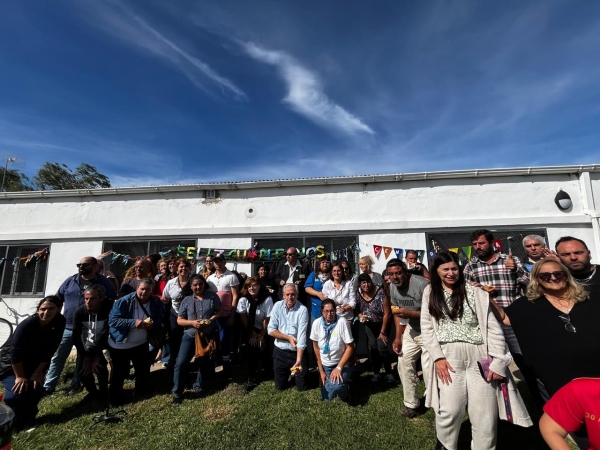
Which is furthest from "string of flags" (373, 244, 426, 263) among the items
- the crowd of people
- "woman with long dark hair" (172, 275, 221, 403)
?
"woman with long dark hair" (172, 275, 221, 403)

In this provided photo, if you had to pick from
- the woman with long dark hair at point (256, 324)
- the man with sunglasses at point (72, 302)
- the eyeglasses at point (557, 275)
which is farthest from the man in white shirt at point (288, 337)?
the eyeglasses at point (557, 275)

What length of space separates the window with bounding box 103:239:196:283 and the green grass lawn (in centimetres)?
309

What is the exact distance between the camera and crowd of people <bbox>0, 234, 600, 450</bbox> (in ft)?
6.89

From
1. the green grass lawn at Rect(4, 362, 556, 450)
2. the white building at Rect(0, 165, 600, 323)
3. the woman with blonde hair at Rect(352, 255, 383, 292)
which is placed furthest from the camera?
the white building at Rect(0, 165, 600, 323)

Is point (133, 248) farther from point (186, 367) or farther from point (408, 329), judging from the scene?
point (408, 329)

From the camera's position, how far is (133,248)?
688cm

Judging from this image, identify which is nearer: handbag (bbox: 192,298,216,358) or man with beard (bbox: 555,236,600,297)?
man with beard (bbox: 555,236,600,297)

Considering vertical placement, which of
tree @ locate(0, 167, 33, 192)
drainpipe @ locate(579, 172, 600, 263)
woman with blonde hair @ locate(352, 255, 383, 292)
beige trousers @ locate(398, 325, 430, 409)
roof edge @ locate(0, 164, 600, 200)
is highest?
tree @ locate(0, 167, 33, 192)

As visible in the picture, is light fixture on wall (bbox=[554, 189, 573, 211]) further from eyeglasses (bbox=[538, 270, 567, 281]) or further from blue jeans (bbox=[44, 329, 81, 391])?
blue jeans (bbox=[44, 329, 81, 391])

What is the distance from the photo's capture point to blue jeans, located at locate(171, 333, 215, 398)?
399 cm

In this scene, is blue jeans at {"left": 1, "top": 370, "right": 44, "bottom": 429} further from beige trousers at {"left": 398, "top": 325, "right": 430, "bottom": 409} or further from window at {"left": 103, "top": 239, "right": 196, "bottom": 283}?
beige trousers at {"left": 398, "top": 325, "right": 430, "bottom": 409}

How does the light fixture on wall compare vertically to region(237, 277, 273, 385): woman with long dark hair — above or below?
above

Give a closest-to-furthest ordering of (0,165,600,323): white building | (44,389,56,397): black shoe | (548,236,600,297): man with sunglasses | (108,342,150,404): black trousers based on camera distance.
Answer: (548,236,600,297): man with sunglasses, (108,342,150,404): black trousers, (44,389,56,397): black shoe, (0,165,600,323): white building

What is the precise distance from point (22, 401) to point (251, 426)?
2.62m
